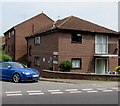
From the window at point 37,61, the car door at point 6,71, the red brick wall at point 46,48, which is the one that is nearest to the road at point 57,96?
the car door at point 6,71

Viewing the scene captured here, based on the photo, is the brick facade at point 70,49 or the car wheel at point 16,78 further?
the brick facade at point 70,49

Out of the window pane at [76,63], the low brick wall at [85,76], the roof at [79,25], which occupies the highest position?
the roof at [79,25]

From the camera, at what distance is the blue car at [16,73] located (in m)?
17.0

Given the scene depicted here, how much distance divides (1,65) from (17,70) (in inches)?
74.0

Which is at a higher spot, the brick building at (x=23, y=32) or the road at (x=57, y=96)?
the brick building at (x=23, y=32)

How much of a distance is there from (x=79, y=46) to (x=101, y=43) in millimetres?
2796

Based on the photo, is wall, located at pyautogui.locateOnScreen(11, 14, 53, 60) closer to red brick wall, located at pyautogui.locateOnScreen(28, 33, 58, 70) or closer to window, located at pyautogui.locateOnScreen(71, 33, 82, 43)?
red brick wall, located at pyautogui.locateOnScreen(28, 33, 58, 70)

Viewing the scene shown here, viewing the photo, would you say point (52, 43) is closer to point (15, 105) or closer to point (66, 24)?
point (66, 24)

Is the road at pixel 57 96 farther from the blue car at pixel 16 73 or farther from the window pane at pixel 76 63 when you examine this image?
the window pane at pixel 76 63

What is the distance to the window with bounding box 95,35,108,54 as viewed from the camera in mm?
26922

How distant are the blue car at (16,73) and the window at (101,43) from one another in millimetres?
10948

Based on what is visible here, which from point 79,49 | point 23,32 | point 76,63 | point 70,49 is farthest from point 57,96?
point 23,32

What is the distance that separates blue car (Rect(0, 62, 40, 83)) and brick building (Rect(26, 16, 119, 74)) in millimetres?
6798

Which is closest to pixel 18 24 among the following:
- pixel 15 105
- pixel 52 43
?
pixel 52 43
